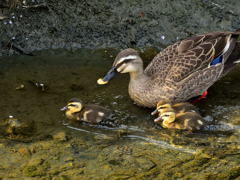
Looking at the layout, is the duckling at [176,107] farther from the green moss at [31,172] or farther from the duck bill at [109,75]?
the green moss at [31,172]

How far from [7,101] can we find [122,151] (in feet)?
7.33

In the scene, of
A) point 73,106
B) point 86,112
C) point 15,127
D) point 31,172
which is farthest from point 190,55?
point 31,172

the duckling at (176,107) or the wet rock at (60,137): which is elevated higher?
the duckling at (176,107)

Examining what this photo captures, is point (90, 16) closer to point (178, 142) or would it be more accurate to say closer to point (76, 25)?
point (76, 25)

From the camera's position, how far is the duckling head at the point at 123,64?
18.0ft

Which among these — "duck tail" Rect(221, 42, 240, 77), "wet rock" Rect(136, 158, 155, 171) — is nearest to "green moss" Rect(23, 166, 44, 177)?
"wet rock" Rect(136, 158, 155, 171)

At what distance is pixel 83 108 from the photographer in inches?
211

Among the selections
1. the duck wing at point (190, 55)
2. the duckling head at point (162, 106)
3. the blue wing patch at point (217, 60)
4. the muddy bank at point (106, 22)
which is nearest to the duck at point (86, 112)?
the duckling head at point (162, 106)

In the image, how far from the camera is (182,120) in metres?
5.11

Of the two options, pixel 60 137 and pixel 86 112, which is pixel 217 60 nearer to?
pixel 86 112

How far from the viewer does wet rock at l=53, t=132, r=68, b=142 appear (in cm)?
475

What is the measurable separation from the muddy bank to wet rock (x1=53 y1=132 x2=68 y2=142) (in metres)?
2.70

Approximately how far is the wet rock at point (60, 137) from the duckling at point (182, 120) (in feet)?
4.29

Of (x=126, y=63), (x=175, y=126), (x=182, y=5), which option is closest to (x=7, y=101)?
(x=126, y=63)
